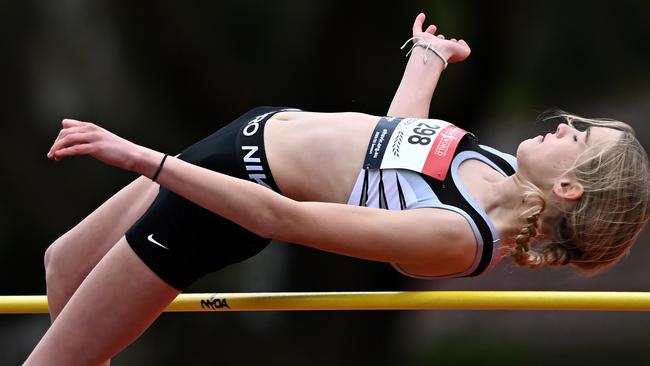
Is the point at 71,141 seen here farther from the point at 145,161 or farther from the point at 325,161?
the point at 325,161

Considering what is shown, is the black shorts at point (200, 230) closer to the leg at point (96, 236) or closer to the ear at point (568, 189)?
the leg at point (96, 236)

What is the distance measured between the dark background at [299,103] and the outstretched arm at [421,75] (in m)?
2.00

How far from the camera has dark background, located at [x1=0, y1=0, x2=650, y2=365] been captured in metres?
5.19

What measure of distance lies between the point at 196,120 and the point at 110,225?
2.57 meters

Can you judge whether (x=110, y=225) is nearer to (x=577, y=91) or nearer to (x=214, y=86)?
(x=214, y=86)

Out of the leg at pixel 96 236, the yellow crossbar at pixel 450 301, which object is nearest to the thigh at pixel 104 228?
the leg at pixel 96 236

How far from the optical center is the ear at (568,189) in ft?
8.13

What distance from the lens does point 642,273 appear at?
17.4ft

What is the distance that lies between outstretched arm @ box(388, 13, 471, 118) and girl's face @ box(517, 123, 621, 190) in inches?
18.7

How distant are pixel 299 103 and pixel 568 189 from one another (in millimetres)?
2895

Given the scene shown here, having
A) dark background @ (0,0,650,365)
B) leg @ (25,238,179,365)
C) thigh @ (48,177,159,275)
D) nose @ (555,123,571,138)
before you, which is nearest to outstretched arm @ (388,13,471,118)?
nose @ (555,123,571,138)

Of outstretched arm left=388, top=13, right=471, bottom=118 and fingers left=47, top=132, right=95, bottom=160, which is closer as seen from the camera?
fingers left=47, top=132, right=95, bottom=160

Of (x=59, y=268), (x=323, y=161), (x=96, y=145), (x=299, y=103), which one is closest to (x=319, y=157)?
(x=323, y=161)

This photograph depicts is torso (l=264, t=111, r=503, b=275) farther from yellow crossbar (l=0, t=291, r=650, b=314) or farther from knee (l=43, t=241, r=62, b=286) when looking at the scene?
knee (l=43, t=241, r=62, b=286)
